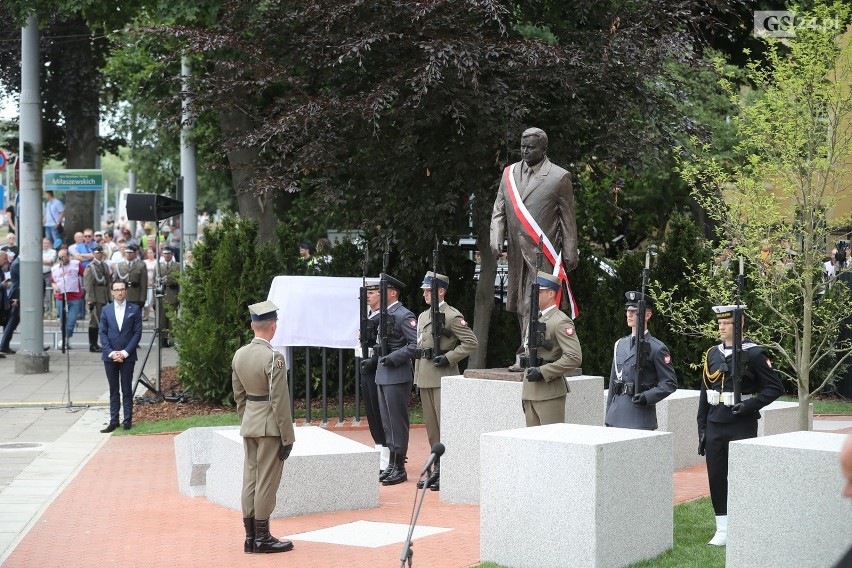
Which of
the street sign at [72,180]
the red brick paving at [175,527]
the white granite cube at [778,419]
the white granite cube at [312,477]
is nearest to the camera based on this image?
the red brick paving at [175,527]

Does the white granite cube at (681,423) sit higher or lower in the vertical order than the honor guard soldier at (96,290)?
lower

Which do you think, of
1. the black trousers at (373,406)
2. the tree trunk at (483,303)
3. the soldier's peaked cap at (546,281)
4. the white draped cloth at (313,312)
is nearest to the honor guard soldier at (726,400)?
the soldier's peaked cap at (546,281)

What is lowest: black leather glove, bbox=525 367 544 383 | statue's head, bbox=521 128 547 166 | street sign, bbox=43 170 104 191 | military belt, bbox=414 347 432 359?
military belt, bbox=414 347 432 359

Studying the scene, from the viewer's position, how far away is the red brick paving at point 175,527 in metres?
9.80

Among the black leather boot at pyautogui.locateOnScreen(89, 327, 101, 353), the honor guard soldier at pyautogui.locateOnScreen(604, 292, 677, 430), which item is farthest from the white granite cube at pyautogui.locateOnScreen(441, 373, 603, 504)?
the black leather boot at pyautogui.locateOnScreen(89, 327, 101, 353)

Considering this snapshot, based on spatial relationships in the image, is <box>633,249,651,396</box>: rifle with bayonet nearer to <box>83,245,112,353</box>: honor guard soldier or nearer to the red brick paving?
the red brick paving

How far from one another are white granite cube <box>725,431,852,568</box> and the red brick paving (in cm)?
218

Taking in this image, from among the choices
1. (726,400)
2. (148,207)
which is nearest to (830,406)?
(726,400)

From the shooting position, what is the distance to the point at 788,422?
48.1 ft

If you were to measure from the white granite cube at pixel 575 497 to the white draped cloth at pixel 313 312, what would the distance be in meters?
7.90

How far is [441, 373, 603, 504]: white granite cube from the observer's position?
1179 cm

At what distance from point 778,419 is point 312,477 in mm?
5891

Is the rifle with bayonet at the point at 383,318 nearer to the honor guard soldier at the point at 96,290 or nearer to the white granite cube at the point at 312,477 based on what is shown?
the white granite cube at the point at 312,477

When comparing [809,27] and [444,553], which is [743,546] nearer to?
[444,553]
